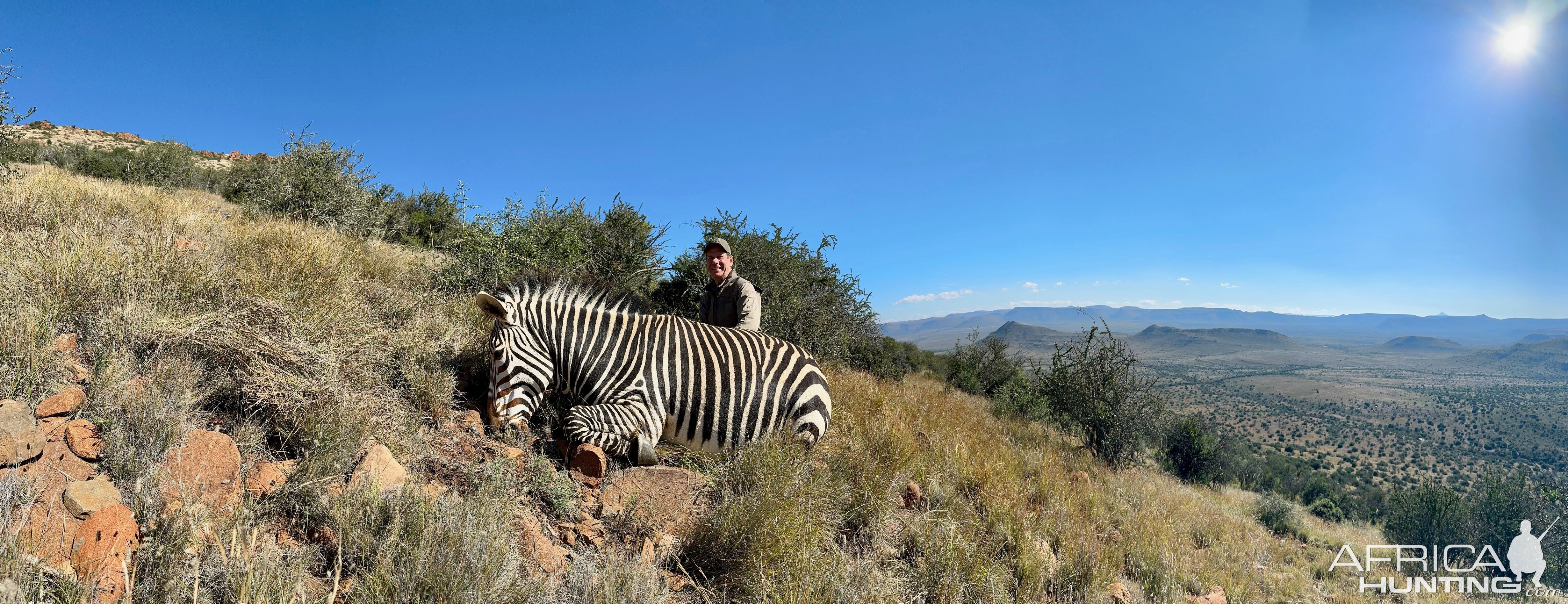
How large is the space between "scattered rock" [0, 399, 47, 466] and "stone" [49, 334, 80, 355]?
2.41 feet

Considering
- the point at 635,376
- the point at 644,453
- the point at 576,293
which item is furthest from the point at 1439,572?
the point at 576,293

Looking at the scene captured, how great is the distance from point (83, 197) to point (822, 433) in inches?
327

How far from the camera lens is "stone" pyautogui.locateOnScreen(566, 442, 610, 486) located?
3141mm

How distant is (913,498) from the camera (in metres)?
4.03

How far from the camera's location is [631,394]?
141 inches

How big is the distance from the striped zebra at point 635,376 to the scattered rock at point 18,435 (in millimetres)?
1720

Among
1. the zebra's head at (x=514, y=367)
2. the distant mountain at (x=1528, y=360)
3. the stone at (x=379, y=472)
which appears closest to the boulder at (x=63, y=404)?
the stone at (x=379, y=472)

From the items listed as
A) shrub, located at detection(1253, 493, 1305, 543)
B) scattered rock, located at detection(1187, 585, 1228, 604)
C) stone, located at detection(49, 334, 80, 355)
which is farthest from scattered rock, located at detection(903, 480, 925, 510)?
shrub, located at detection(1253, 493, 1305, 543)

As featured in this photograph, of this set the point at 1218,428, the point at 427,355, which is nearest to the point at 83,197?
the point at 427,355

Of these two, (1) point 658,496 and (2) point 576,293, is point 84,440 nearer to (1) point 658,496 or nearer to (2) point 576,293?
(2) point 576,293

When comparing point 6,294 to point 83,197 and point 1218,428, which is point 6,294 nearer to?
point 83,197

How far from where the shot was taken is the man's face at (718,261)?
552 cm

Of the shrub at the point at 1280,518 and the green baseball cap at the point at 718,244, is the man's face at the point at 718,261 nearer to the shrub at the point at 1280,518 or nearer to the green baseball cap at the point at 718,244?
the green baseball cap at the point at 718,244

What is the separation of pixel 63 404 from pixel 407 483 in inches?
58.5
